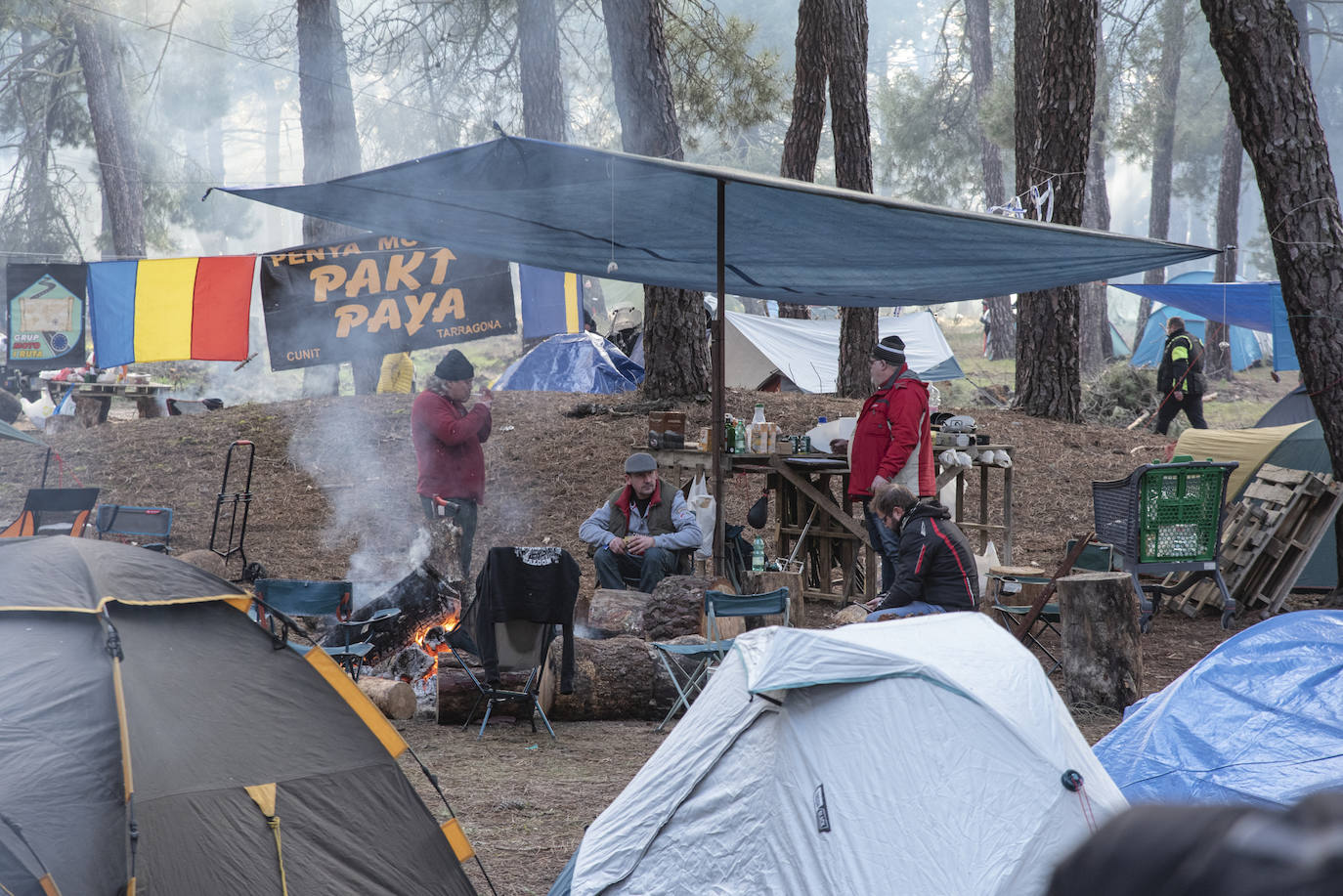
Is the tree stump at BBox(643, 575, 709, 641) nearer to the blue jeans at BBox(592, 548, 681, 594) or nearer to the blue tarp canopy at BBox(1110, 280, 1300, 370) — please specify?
the blue jeans at BBox(592, 548, 681, 594)

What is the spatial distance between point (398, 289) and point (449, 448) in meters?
3.40

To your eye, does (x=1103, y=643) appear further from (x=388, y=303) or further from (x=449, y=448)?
(x=388, y=303)

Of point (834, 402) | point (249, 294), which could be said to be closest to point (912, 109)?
point (834, 402)

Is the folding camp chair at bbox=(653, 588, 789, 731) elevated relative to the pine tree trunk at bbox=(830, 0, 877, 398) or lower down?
lower down

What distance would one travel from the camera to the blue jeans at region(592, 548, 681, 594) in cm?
663

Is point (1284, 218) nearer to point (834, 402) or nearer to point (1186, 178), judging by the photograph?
point (834, 402)

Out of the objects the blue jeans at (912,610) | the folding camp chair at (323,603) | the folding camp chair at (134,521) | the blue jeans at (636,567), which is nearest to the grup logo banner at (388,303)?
the folding camp chair at (134,521)

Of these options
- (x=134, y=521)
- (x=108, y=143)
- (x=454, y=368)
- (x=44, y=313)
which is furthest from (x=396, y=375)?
(x=108, y=143)

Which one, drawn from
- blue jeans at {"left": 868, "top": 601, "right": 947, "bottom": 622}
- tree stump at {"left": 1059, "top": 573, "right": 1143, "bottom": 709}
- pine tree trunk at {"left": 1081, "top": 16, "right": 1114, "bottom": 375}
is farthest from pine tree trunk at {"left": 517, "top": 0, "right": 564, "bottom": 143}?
tree stump at {"left": 1059, "top": 573, "right": 1143, "bottom": 709}

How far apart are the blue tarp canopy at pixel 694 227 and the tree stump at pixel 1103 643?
66.7 inches

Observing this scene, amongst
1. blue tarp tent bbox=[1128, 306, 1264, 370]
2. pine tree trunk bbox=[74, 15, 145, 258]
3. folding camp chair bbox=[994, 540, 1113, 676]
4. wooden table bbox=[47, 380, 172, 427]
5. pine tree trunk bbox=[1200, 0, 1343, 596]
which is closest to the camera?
folding camp chair bbox=[994, 540, 1113, 676]

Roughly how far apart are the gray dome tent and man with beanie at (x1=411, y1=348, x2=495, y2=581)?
3.26m

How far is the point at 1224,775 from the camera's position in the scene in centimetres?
351

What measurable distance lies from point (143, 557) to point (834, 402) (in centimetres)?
787
